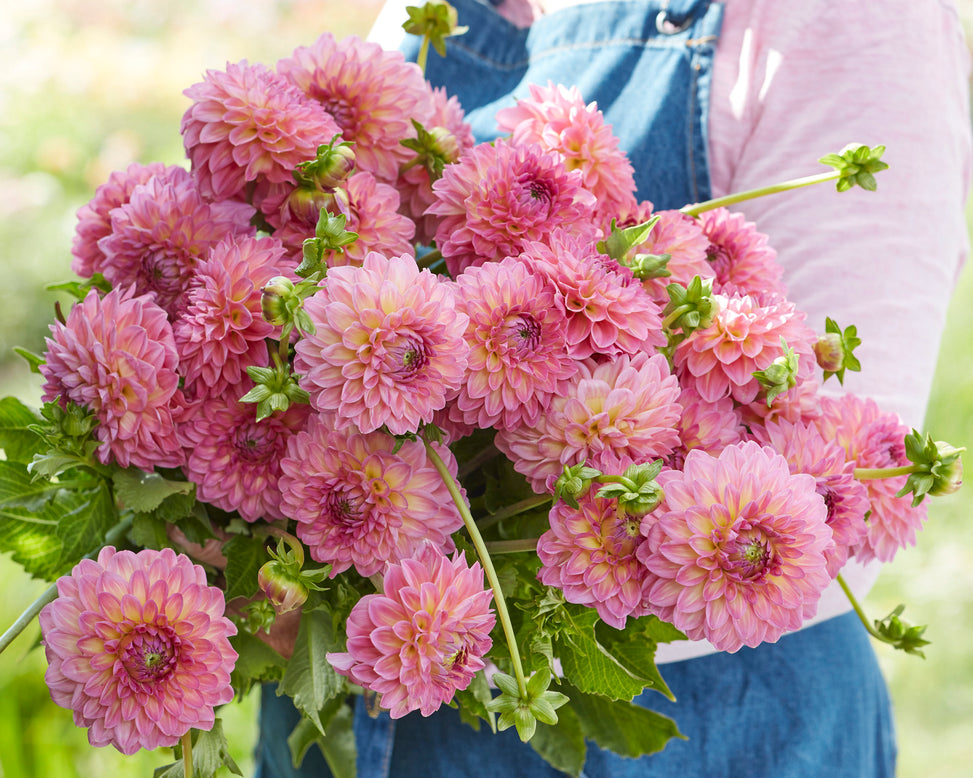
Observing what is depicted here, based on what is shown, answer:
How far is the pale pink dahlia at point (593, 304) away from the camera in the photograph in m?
0.30

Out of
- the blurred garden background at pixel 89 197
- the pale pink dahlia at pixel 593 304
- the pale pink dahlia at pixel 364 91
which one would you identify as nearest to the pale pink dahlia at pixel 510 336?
the pale pink dahlia at pixel 593 304

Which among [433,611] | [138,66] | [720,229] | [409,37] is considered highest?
[138,66]

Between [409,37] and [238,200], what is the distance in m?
0.36

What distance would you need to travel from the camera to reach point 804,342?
1.09 ft

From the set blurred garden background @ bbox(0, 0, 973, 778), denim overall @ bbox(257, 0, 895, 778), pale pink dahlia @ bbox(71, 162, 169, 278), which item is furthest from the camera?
blurred garden background @ bbox(0, 0, 973, 778)

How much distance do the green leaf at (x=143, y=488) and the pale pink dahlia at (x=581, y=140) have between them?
0.69 feet

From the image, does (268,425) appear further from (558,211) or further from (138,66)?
(138,66)

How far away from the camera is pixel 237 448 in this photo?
33 cm

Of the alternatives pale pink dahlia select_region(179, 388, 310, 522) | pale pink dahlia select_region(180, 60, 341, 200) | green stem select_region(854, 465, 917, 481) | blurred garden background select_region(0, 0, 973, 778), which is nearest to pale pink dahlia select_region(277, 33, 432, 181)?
pale pink dahlia select_region(180, 60, 341, 200)

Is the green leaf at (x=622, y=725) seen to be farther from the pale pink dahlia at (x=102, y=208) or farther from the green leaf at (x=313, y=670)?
the pale pink dahlia at (x=102, y=208)

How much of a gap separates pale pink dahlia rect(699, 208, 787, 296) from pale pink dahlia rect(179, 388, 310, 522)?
195 millimetres

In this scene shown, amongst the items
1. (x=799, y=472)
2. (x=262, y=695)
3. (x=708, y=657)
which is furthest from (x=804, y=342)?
(x=262, y=695)

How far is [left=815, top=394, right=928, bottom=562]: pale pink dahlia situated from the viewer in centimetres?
35

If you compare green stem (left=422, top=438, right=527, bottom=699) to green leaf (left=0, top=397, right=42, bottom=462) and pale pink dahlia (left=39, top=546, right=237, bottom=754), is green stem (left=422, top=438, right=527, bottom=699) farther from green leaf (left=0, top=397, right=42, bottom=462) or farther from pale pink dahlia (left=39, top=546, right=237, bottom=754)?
green leaf (left=0, top=397, right=42, bottom=462)
